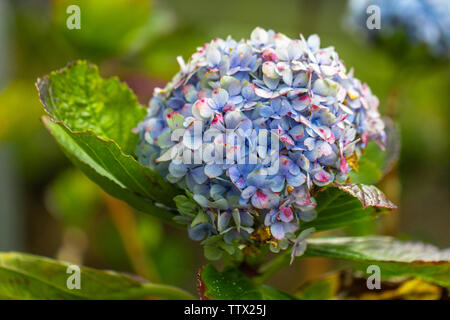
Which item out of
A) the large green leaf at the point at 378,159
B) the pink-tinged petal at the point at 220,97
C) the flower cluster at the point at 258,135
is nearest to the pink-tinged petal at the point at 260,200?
the flower cluster at the point at 258,135

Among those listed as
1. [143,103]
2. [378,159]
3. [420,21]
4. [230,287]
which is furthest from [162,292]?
[143,103]

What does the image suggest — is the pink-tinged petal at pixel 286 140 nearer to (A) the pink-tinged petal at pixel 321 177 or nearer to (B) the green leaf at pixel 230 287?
(A) the pink-tinged petal at pixel 321 177

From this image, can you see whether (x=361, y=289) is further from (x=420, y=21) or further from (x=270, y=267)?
(x=420, y=21)

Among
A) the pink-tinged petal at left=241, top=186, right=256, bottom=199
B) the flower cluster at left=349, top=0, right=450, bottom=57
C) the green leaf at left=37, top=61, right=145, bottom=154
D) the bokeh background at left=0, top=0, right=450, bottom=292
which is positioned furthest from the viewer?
the bokeh background at left=0, top=0, right=450, bottom=292

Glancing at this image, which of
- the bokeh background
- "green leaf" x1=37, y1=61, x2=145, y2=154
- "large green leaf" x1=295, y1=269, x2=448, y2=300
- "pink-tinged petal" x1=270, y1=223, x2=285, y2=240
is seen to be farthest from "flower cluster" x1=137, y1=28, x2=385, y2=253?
the bokeh background

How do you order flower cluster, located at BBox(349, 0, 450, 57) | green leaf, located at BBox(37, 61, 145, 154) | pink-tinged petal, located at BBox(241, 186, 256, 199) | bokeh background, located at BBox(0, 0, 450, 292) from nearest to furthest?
1. pink-tinged petal, located at BBox(241, 186, 256, 199)
2. green leaf, located at BBox(37, 61, 145, 154)
3. flower cluster, located at BBox(349, 0, 450, 57)
4. bokeh background, located at BBox(0, 0, 450, 292)

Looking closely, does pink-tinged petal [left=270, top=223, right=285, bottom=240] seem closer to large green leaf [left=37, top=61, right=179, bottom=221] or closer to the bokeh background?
large green leaf [left=37, top=61, right=179, bottom=221]
